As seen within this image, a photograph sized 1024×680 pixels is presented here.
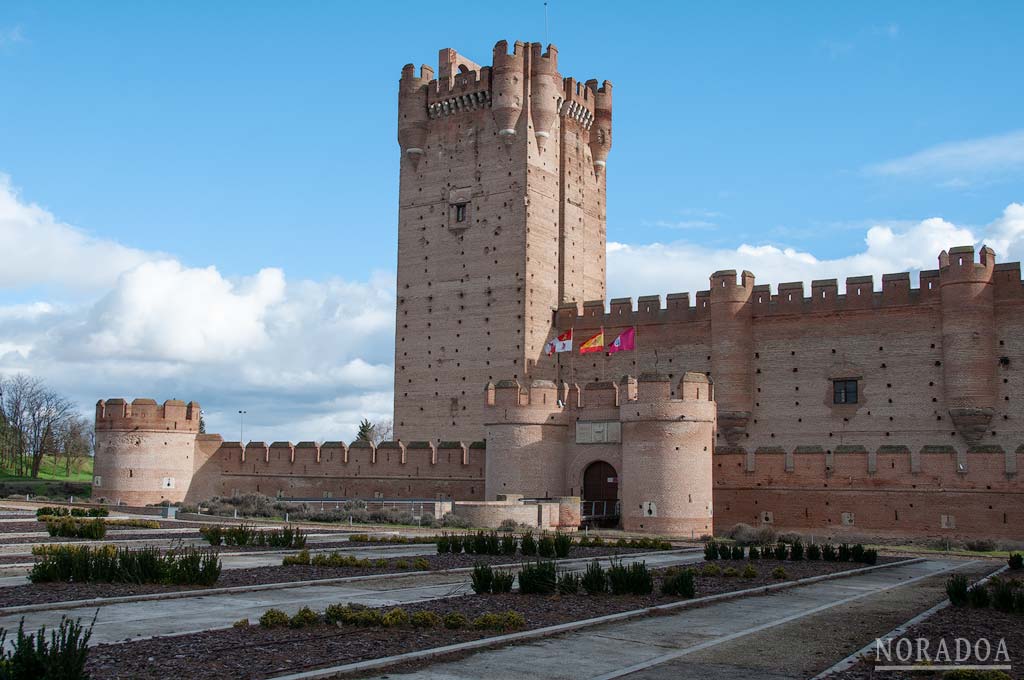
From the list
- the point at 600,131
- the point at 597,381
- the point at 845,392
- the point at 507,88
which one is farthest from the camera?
the point at 600,131

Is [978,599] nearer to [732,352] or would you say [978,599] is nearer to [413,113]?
[732,352]

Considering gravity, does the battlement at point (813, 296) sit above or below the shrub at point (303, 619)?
above

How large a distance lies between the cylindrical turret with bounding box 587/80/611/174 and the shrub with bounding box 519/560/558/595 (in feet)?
121

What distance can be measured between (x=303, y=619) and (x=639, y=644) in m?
3.41

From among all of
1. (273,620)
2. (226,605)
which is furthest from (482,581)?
(273,620)

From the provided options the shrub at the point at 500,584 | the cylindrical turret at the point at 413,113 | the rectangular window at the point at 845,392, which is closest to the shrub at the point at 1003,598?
the shrub at the point at 500,584

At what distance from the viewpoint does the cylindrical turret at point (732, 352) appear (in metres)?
39.8

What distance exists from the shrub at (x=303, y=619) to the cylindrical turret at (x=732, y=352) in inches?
1202

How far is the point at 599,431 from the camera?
114 ft

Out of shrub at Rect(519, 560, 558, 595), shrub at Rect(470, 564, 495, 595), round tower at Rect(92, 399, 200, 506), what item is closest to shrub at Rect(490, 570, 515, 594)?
Answer: shrub at Rect(470, 564, 495, 595)

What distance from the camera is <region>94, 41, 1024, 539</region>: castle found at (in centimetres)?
3216

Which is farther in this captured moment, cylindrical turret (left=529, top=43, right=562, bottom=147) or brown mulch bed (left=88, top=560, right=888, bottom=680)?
cylindrical turret (left=529, top=43, right=562, bottom=147)

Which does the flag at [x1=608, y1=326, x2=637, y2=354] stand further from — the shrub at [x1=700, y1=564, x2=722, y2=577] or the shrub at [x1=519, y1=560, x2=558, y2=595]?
the shrub at [x1=519, y1=560, x2=558, y2=595]

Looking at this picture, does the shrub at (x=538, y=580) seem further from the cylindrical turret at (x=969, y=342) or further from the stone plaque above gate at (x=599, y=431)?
the cylindrical turret at (x=969, y=342)
